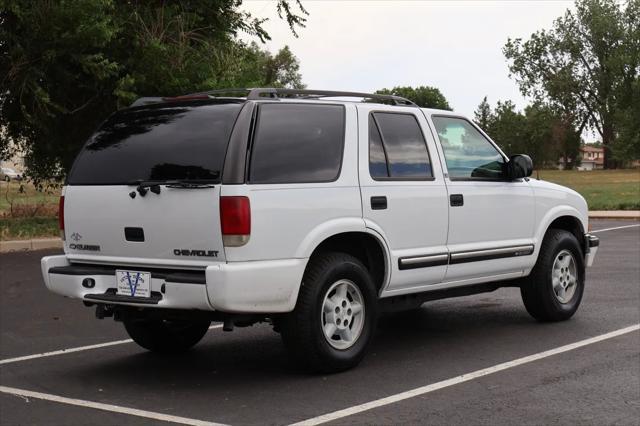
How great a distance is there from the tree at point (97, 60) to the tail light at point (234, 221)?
9.36m

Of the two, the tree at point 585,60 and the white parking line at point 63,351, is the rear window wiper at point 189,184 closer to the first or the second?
the white parking line at point 63,351

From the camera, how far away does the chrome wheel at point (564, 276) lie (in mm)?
8414

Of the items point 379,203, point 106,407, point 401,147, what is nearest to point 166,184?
point 106,407

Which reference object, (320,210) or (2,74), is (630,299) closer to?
(320,210)

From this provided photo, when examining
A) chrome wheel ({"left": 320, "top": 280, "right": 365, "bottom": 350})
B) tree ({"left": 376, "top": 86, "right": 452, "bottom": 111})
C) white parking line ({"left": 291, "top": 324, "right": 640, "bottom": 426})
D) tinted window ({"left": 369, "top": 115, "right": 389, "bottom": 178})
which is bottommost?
white parking line ({"left": 291, "top": 324, "right": 640, "bottom": 426})

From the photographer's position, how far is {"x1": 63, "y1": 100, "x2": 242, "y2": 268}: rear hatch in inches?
232

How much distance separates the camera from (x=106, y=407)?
5625 mm

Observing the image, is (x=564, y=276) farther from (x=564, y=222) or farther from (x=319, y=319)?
(x=319, y=319)

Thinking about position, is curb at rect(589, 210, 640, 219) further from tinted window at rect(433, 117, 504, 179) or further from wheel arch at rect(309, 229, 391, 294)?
wheel arch at rect(309, 229, 391, 294)

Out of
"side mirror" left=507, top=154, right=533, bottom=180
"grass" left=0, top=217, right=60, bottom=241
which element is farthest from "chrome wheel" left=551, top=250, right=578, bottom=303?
"grass" left=0, top=217, right=60, bottom=241

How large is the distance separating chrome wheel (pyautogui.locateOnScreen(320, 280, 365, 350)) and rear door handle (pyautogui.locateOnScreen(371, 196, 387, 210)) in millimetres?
609

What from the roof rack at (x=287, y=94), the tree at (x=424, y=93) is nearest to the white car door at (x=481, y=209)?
the roof rack at (x=287, y=94)

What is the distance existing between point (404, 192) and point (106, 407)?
273 centimetres

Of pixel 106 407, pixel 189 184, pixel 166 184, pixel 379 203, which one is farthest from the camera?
A: pixel 379 203
